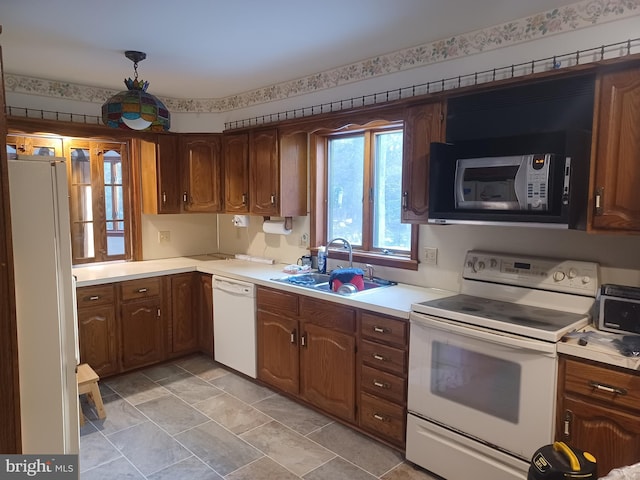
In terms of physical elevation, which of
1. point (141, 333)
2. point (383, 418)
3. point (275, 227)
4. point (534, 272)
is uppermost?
point (275, 227)

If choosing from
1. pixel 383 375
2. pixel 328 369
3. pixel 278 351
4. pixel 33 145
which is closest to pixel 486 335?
pixel 383 375

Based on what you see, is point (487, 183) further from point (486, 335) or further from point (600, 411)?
point (600, 411)

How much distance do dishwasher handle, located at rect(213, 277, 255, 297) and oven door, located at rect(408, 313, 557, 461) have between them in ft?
4.75

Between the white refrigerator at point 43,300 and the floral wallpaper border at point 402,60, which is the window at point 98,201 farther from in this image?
the white refrigerator at point 43,300

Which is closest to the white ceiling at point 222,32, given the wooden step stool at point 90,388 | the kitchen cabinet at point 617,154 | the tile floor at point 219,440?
the kitchen cabinet at point 617,154

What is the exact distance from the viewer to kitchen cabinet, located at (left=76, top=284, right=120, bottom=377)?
3.36 metres

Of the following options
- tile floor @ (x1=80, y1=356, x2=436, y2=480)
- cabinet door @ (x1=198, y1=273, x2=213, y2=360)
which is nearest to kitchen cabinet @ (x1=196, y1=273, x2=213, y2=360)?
cabinet door @ (x1=198, y1=273, x2=213, y2=360)

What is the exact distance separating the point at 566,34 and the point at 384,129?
1243 millimetres

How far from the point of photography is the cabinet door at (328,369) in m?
2.77

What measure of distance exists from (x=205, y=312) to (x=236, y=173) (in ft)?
4.16

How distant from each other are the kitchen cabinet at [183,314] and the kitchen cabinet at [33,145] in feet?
4.62

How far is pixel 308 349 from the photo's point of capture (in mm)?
3023

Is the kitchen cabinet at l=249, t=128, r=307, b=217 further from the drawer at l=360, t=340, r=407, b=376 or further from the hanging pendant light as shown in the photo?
the drawer at l=360, t=340, r=407, b=376

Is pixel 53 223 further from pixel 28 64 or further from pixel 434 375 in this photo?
pixel 28 64
